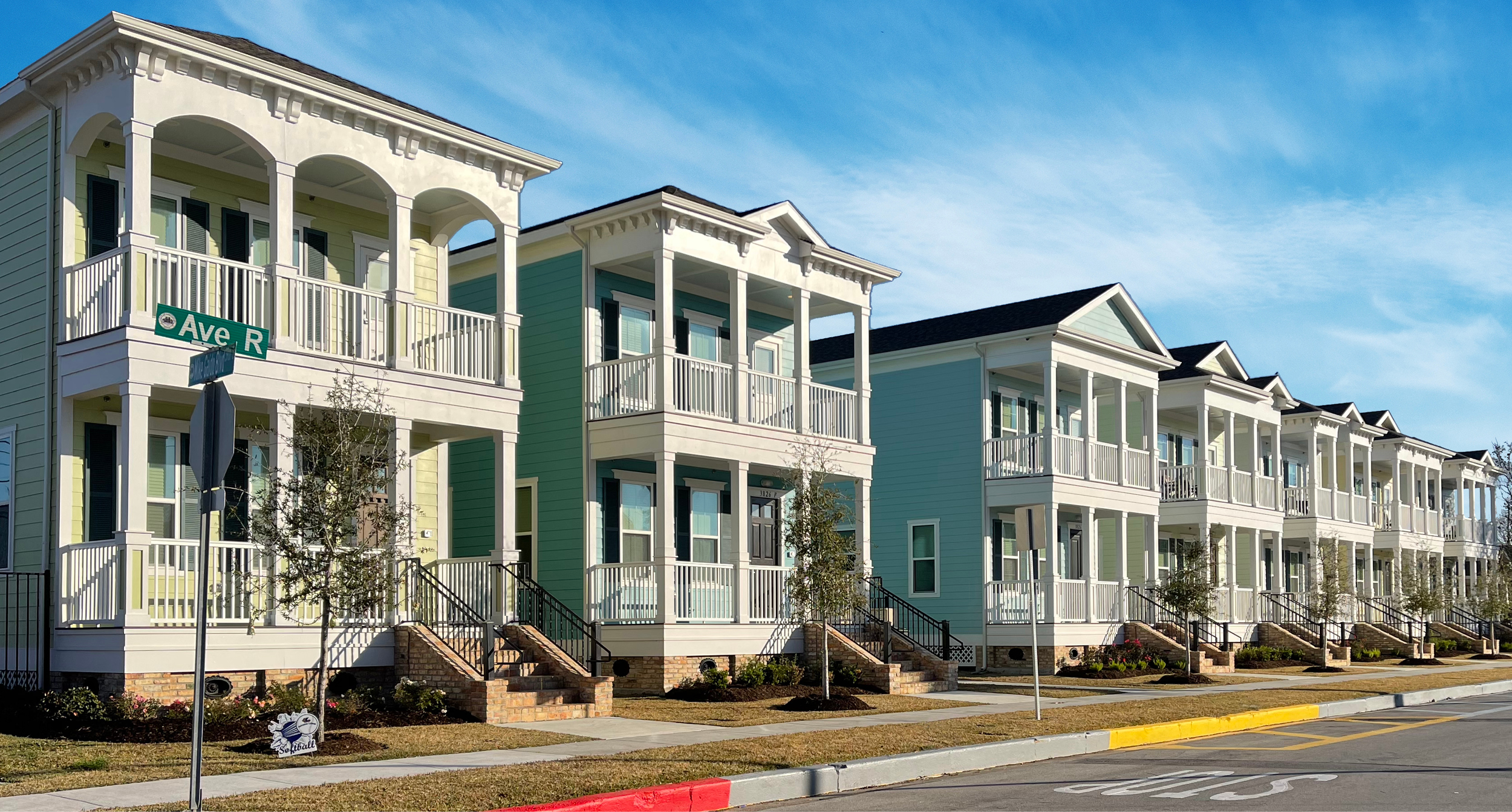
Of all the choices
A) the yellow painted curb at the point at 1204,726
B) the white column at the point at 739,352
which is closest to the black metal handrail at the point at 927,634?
the white column at the point at 739,352

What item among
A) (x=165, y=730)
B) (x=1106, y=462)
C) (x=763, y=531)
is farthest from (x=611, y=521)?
(x=1106, y=462)

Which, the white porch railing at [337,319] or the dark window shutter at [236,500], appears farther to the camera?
the dark window shutter at [236,500]

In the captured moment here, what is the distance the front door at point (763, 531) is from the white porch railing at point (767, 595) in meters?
3.10

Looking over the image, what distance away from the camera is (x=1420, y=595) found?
44.7 meters

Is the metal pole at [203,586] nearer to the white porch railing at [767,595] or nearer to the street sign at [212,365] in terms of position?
the street sign at [212,365]

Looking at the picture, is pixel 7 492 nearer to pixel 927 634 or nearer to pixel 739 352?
pixel 739 352

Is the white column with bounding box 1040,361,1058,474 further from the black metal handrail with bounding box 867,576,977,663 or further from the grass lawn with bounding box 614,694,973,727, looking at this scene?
the grass lawn with bounding box 614,694,973,727

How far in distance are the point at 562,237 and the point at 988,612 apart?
14029 mm

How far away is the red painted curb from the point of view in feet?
37.1

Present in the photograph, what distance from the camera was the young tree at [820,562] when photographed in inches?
874

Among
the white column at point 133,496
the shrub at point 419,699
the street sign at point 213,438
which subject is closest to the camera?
the street sign at point 213,438

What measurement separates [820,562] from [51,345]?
11.2 meters

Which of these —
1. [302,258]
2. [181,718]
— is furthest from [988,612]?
[181,718]

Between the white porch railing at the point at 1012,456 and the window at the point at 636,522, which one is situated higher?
the white porch railing at the point at 1012,456
